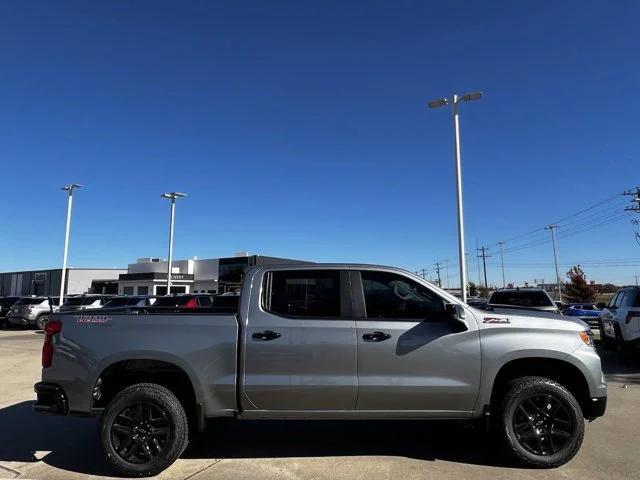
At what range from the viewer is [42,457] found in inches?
221

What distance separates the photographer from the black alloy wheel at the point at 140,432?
5.04m

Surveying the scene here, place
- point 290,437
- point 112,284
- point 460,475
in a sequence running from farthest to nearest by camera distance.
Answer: point 112,284
point 290,437
point 460,475

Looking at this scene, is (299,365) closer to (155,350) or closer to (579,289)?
(155,350)

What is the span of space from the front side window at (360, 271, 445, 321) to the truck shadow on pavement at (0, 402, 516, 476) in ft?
4.95

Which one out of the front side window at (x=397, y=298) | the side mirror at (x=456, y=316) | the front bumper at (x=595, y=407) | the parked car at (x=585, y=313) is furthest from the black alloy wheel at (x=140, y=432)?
the parked car at (x=585, y=313)

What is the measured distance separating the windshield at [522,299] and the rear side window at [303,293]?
8.63 meters

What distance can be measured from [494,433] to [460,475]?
0.69m

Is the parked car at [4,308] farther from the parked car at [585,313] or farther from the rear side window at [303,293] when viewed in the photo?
the parked car at [585,313]

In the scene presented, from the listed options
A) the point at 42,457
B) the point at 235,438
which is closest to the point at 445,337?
the point at 235,438

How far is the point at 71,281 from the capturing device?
74062 millimetres

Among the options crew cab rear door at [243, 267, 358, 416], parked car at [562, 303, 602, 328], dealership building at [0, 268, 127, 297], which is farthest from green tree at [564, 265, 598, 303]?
crew cab rear door at [243, 267, 358, 416]

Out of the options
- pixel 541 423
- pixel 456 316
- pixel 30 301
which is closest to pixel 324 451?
pixel 456 316

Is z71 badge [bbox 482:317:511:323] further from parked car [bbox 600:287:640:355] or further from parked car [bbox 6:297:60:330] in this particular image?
parked car [bbox 6:297:60:330]

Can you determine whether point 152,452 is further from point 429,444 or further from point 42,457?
point 429,444
